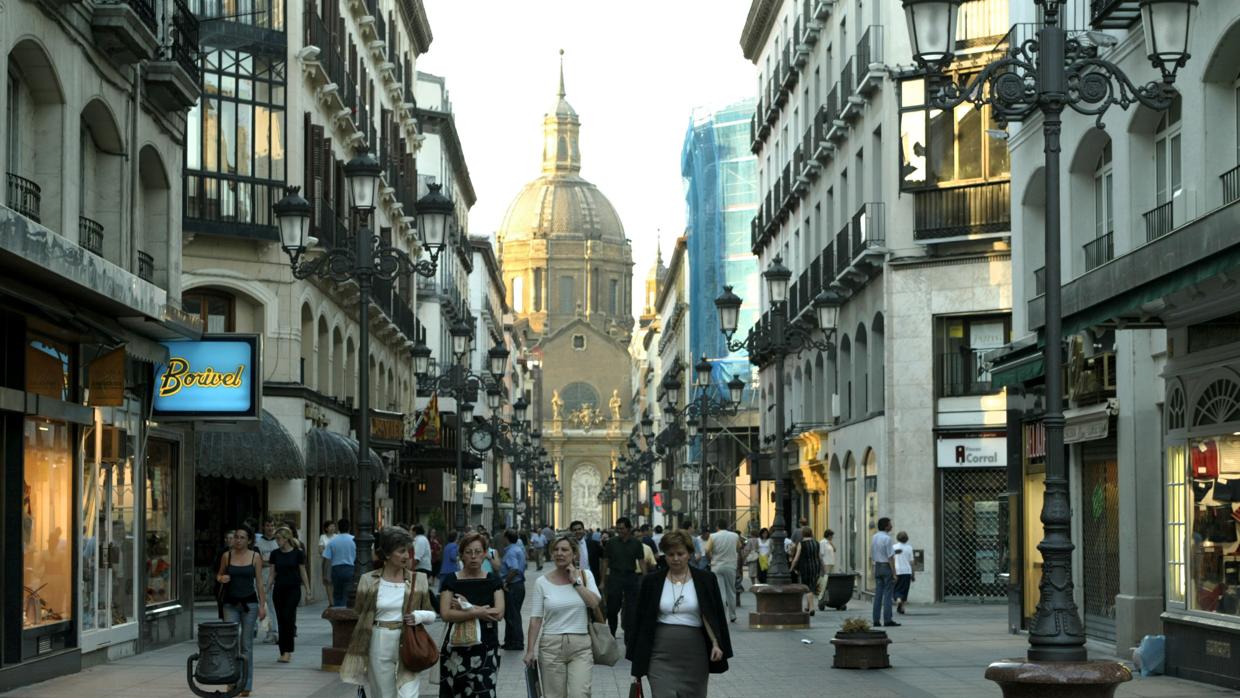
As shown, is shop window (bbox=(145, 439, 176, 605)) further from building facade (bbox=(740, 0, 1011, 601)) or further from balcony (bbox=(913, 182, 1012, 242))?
balcony (bbox=(913, 182, 1012, 242))

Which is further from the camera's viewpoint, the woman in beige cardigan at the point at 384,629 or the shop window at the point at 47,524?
the shop window at the point at 47,524

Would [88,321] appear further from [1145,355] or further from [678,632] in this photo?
[1145,355]

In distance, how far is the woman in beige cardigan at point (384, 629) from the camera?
12.5 metres

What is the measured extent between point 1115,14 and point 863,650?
7121 millimetres

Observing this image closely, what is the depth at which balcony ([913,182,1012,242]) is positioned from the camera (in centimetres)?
3459

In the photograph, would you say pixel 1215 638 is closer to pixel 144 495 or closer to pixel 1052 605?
pixel 1052 605

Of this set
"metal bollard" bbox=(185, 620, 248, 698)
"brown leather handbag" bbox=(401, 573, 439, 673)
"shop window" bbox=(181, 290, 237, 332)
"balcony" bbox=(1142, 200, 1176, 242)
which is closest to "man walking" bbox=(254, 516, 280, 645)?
"metal bollard" bbox=(185, 620, 248, 698)

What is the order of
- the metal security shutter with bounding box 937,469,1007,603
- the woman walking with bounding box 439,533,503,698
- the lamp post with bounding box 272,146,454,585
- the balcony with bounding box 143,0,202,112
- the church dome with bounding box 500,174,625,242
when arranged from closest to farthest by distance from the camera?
the woman walking with bounding box 439,533,503,698 → the lamp post with bounding box 272,146,454,585 → the balcony with bounding box 143,0,202,112 → the metal security shutter with bounding box 937,469,1007,603 → the church dome with bounding box 500,174,625,242

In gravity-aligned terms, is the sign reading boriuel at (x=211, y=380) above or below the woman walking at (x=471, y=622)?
above

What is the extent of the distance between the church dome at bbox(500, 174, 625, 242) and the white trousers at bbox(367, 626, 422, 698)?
587 ft

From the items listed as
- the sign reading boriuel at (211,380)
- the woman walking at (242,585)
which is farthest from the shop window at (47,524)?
the sign reading boriuel at (211,380)

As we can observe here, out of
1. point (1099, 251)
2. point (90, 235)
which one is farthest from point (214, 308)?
point (1099, 251)

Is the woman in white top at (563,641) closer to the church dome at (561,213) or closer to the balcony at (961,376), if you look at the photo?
the balcony at (961,376)

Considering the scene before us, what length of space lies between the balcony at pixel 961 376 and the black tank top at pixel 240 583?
66.0 ft
